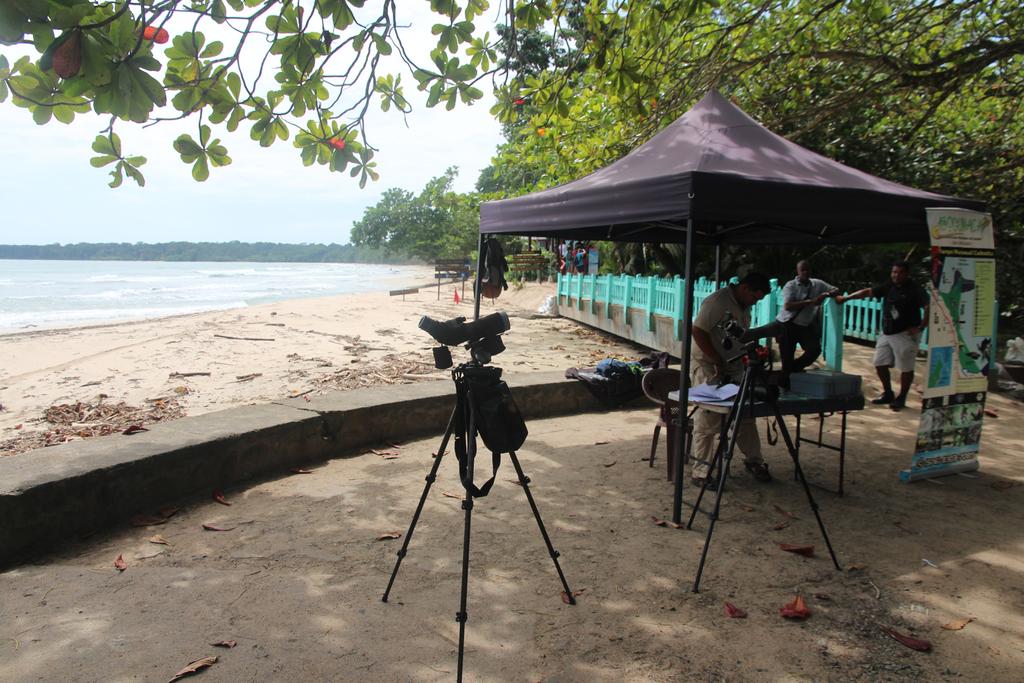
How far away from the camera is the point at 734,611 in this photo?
9.92 ft

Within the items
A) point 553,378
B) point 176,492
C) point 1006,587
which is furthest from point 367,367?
point 1006,587

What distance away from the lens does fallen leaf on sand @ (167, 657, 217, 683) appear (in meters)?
2.50

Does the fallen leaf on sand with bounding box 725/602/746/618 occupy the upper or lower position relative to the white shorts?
lower

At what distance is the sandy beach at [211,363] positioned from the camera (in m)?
6.78

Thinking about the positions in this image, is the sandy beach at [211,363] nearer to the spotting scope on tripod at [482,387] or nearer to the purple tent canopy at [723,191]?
the purple tent canopy at [723,191]

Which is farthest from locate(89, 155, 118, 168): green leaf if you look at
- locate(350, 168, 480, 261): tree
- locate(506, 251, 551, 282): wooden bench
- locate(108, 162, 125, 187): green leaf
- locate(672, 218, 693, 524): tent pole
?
locate(350, 168, 480, 261): tree

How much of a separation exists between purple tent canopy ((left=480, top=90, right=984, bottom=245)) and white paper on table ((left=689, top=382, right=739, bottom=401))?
1.09 m

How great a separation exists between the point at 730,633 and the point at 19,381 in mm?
9513

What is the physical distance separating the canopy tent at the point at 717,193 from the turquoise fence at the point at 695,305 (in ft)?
5.70

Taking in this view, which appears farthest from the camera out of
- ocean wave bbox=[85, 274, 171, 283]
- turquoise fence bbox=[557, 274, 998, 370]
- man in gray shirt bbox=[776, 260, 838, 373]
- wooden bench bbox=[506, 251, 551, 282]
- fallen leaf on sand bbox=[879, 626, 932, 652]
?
ocean wave bbox=[85, 274, 171, 283]

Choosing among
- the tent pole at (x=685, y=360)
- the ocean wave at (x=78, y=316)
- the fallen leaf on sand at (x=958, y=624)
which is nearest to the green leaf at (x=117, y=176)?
the tent pole at (x=685, y=360)

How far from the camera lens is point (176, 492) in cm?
428

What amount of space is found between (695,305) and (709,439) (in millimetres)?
6315

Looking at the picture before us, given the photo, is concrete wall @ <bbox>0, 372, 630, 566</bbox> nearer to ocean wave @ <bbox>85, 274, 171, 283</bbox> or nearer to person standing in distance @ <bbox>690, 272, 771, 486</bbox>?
person standing in distance @ <bbox>690, 272, 771, 486</bbox>
